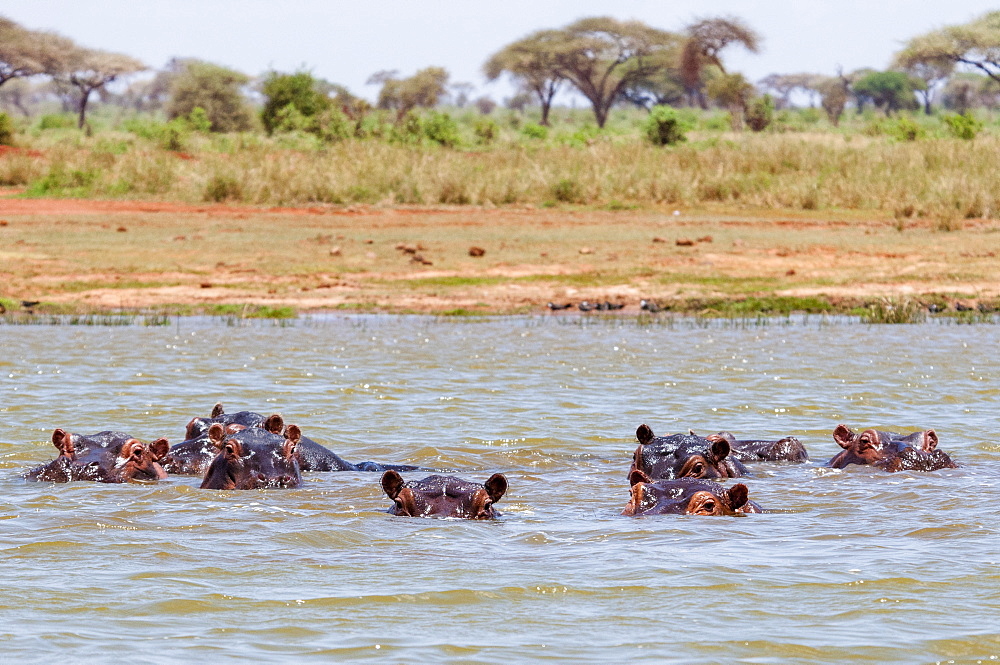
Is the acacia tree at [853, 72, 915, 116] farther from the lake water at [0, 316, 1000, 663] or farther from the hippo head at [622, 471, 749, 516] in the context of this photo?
the hippo head at [622, 471, 749, 516]

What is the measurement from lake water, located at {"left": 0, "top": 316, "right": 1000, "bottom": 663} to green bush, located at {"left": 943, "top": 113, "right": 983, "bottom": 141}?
20806mm

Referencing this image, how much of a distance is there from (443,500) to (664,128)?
27123 millimetres

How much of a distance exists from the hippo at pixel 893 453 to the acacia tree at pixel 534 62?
158 feet

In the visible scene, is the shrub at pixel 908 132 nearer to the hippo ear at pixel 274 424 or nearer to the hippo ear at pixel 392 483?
the hippo ear at pixel 274 424

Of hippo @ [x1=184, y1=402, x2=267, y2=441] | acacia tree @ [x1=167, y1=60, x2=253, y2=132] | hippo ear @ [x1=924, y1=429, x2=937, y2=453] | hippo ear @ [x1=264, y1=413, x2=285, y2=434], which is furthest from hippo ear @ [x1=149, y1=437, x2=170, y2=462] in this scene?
acacia tree @ [x1=167, y1=60, x2=253, y2=132]

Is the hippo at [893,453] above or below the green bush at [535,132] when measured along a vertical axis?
below

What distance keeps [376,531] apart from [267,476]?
1.04 m

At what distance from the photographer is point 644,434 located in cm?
681

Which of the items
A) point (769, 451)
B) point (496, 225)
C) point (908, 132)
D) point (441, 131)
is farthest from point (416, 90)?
point (769, 451)

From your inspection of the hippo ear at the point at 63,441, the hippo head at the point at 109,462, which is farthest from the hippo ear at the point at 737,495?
the hippo ear at the point at 63,441

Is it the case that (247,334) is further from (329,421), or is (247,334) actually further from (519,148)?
(519,148)

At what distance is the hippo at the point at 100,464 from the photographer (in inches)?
281

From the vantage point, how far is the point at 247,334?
14367mm

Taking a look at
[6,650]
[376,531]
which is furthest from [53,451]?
[6,650]
